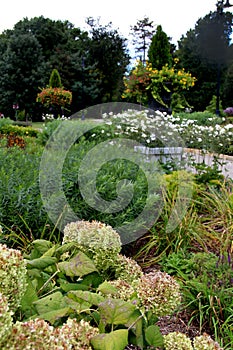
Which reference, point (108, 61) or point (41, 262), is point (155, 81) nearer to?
point (41, 262)

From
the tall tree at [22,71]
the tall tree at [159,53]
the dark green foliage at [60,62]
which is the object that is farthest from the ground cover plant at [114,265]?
the tall tree at [22,71]

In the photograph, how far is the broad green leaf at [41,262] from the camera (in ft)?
3.84

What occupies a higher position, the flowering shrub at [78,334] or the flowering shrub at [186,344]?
the flowering shrub at [78,334]

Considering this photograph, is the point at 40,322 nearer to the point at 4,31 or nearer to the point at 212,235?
the point at 212,235

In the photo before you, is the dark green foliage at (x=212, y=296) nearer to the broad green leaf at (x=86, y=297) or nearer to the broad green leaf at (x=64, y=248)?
the broad green leaf at (x=64, y=248)

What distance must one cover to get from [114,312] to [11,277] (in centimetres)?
25

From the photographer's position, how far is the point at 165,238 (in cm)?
264

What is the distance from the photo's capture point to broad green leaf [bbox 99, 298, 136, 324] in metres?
0.89

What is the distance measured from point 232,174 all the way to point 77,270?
14.2 ft

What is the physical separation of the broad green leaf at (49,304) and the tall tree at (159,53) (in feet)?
33.7

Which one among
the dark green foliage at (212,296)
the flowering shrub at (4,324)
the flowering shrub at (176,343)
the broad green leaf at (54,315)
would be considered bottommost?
the dark green foliage at (212,296)

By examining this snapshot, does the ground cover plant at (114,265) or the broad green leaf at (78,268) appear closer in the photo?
the ground cover plant at (114,265)

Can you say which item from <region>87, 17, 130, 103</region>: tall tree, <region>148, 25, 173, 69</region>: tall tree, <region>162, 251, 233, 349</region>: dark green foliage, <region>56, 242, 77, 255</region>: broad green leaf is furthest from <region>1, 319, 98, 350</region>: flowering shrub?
<region>87, 17, 130, 103</region>: tall tree

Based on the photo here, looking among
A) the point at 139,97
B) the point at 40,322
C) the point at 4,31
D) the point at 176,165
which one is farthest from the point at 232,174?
the point at 4,31
